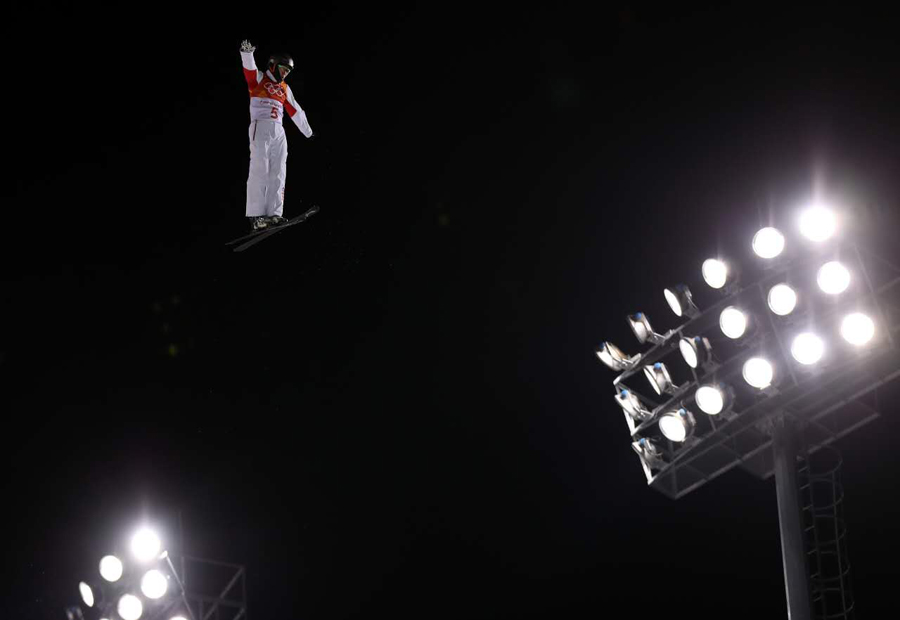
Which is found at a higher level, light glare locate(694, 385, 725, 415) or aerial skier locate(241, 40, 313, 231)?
aerial skier locate(241, 40, 313, 231)

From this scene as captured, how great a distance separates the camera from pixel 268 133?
28.0 ft

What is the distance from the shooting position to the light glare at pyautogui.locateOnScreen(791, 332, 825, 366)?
770 cm

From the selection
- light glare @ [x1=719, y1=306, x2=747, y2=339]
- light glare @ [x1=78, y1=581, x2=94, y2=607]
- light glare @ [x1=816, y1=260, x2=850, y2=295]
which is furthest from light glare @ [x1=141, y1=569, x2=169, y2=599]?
light glare @ [x1=816, y1=260, x2=850, y2=295]

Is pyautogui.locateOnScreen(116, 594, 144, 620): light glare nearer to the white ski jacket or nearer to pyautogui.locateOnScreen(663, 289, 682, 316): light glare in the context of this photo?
the white ski jacket

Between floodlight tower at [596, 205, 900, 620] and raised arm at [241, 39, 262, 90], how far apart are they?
10.4 feet

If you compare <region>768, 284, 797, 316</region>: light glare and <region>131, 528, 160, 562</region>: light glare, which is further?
<region>131, 528, 160, 562</region>: light glare

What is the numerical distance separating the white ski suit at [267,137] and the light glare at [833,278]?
3630 millimetres

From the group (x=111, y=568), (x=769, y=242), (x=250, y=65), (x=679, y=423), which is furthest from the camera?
(x=111, y=568)

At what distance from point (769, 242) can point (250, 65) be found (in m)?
3.58

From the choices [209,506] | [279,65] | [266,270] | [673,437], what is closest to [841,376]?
[673,437]

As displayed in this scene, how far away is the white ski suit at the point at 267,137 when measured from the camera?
8.39m

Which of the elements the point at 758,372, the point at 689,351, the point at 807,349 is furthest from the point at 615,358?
the point at 807,349

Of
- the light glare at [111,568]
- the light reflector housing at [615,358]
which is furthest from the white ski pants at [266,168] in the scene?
the light glare at [111,568]

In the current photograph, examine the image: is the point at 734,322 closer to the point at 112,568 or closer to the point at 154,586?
the point at 154,586
